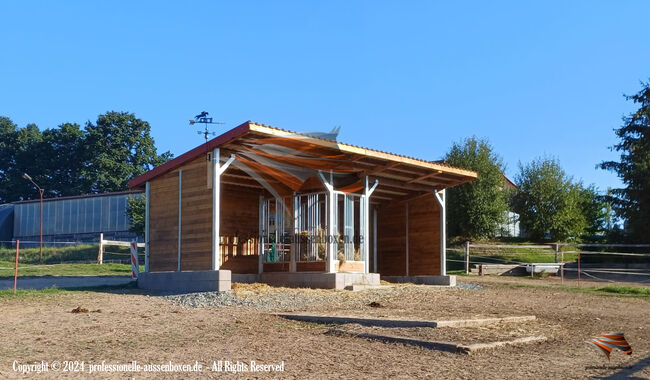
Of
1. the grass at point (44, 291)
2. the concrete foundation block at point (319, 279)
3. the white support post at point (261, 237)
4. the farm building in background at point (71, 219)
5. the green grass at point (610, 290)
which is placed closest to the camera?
the grass at point (44, 291)

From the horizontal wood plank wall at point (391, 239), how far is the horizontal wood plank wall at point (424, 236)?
0.30 m

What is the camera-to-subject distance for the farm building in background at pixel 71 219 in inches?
1658

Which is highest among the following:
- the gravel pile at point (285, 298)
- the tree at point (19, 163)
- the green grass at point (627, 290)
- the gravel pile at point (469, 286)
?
the tree at point (19, 163)

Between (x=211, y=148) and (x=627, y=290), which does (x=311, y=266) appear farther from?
(x=627, y=290)

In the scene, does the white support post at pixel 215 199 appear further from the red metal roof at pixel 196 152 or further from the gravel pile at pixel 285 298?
the gravel pile at pixel 285 298

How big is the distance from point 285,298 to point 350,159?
4.42m

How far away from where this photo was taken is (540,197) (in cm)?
3428

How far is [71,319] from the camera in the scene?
9.72 m

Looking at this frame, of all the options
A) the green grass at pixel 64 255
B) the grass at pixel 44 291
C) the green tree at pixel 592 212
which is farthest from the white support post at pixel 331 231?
the green tree at pixel 592 212

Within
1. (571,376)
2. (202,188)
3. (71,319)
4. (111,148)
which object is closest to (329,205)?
(202,188)

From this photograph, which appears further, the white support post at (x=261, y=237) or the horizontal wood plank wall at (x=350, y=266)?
the white support post at (x=261, y=237)

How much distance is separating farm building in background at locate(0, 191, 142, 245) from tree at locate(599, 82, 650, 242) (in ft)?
91.0

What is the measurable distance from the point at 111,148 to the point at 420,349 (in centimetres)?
4883

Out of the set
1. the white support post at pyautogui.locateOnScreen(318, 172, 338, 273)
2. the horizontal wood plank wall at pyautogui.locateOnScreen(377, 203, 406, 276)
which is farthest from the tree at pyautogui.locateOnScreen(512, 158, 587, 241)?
the white support post at pyautogui.locateOnScreen(318, 172, 338, 273)
